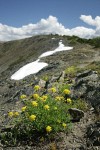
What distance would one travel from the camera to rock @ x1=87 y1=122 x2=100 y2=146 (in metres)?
8.97

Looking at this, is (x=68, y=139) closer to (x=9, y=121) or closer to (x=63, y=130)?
(x=63, y=130)

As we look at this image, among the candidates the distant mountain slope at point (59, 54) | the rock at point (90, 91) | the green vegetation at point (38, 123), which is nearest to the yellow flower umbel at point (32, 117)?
the green vegetation at point (38, 123)

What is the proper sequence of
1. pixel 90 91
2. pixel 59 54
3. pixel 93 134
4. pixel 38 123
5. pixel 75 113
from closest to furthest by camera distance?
pixel 93 134, pixel 38 123, pixel 75 113, pixel 90 91, pixel 59 54

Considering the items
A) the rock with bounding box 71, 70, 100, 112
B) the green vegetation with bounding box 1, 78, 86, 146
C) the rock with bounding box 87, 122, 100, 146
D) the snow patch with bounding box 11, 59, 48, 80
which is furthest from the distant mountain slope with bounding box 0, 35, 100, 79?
the rock with bounding box 87, 122, 100, 146

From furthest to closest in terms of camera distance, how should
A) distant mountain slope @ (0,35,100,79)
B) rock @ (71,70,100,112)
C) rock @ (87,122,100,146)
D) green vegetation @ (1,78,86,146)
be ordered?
distant mountain slope @ (0,35,100,79), rock @ (71,70,100,112), green vegetation @ (1,78,86,146), rock @ (87,122,100,146)

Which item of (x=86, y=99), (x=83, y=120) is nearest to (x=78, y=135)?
(x=83, y=120)

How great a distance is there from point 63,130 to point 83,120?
1.12 meters

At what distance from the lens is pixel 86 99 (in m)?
12.4

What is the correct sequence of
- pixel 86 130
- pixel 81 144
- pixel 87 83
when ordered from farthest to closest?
1. pixel 87 83
2. pixel 86 130
3. pixel 81 144

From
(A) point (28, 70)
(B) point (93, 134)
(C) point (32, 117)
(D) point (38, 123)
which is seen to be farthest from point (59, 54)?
(C) point (32, 117)

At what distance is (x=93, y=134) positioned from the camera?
9.28 m

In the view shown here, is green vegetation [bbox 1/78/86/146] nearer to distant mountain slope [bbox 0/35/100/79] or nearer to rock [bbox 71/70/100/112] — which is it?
rock [bbox 71/70/100/112]

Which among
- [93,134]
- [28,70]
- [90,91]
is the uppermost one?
[28,70]

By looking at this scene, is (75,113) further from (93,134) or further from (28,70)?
(28,70)
